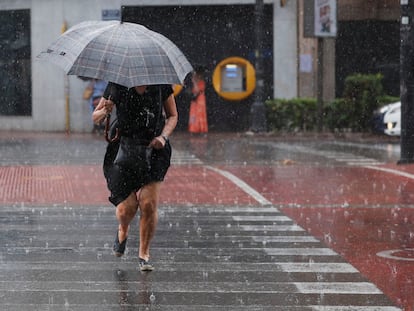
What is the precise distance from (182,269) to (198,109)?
21.8m

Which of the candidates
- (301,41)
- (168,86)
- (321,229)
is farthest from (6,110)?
(168,86)

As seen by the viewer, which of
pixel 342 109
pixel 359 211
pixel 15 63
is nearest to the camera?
pixel 359 211

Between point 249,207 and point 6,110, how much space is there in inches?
836

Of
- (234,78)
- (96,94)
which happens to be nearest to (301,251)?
(96,94)

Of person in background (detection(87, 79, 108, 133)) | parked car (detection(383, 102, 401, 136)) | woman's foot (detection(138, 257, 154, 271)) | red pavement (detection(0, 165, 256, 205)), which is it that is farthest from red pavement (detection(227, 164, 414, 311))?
person in background (detection(87, 79, 108, 133))

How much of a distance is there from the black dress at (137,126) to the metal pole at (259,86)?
20.9 m

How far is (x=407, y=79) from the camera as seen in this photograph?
18453 mm

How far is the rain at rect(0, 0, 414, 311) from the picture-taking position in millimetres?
7547

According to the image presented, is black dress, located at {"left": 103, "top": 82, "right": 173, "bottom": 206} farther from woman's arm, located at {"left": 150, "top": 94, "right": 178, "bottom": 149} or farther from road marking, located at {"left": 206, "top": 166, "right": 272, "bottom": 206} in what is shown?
road marking, located at {"left": 206, "top": 166, "right": 272, "bottom": 206}

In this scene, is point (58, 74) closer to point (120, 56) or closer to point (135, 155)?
point (135, 155)

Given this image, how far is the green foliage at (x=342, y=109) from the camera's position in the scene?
28.5 m

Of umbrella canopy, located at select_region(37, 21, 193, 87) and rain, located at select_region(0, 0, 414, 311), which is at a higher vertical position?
umbrella canopy, located at select_region(37, 21, 193, 87)

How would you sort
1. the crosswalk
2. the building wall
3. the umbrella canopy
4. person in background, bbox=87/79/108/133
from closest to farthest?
the crosswalk, the umbrella canopy, person in background, bbox=87/79/108/133, the building wall

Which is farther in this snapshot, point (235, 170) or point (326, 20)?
point (326, 20)
